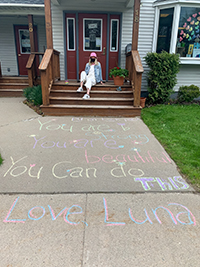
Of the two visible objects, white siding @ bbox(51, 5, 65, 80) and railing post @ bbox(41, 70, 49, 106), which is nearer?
railing post @ bbox(41, 70, 49, 106)

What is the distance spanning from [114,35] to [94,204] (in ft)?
23.2

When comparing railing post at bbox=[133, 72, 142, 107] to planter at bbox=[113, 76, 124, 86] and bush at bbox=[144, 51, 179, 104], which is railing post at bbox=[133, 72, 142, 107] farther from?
bush at bbox=[144, 51, 179, 104]

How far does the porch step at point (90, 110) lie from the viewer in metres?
5.71

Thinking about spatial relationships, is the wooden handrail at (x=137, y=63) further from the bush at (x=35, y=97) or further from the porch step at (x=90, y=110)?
the bush at (x=35, y=97)

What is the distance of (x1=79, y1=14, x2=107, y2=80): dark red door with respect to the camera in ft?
24.6

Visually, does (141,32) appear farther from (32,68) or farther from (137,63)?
(32,68)

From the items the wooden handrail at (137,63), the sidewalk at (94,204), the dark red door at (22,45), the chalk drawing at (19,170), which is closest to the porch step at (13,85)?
the dark red door at (22,45)

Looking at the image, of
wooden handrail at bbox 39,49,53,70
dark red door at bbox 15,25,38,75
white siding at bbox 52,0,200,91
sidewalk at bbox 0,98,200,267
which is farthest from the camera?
dark red door at bbox 15,25,38,75

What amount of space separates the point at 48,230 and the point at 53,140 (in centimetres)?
238

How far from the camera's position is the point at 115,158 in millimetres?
3512

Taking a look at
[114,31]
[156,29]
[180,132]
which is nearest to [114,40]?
[114,31]

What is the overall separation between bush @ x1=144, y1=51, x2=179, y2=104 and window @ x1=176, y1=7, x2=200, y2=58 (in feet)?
4.19

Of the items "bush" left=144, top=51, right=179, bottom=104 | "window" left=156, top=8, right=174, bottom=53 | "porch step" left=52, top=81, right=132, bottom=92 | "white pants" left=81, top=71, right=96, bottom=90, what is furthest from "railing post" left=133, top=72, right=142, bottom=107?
"window" left=156, top=8, right=174, bottom=53

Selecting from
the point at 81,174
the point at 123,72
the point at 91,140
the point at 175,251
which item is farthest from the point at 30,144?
the point at 123,72
